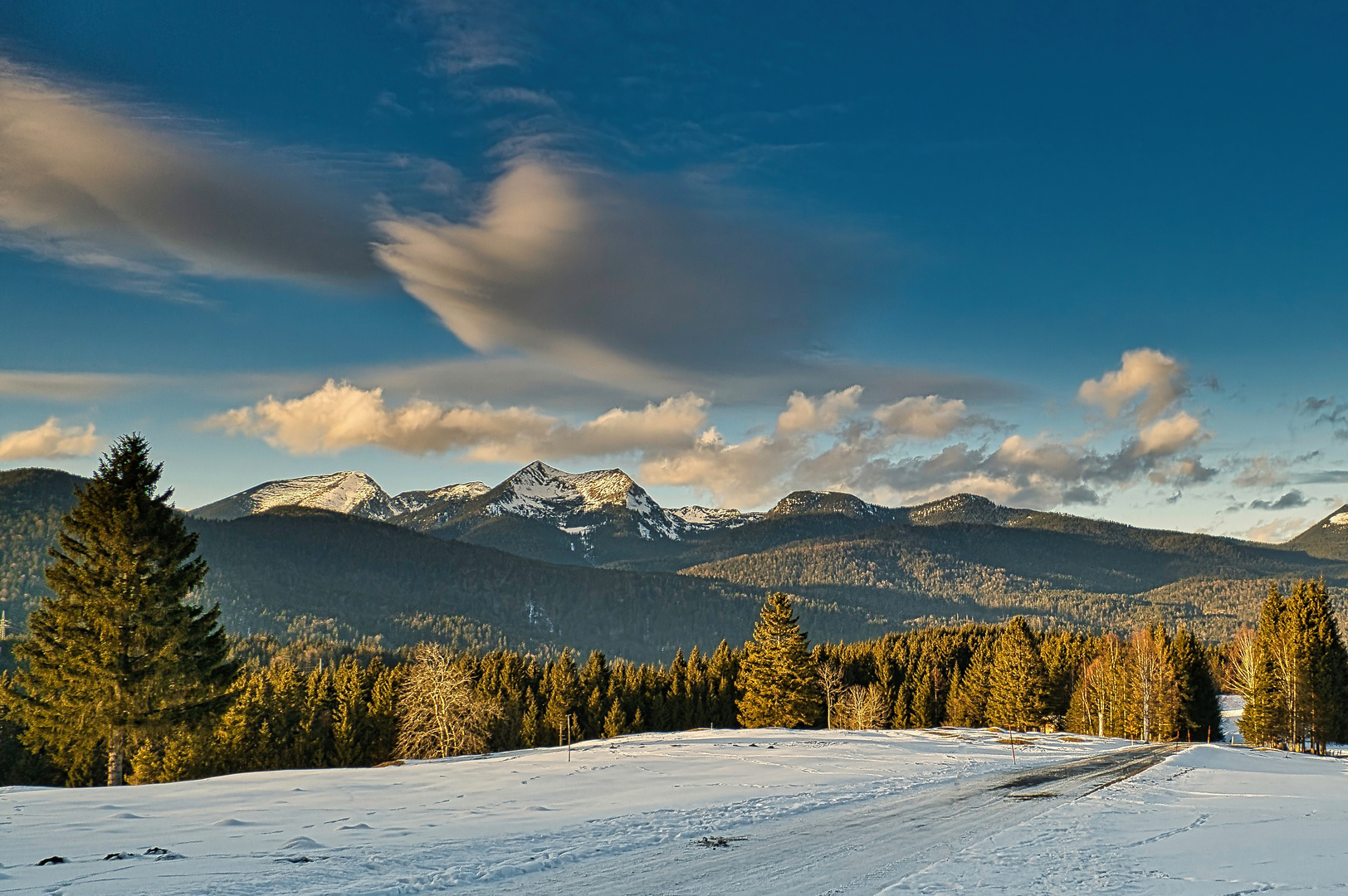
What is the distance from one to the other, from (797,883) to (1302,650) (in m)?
75.3

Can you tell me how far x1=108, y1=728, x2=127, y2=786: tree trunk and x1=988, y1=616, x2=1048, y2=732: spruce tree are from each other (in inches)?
2987

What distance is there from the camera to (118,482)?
28672 mm

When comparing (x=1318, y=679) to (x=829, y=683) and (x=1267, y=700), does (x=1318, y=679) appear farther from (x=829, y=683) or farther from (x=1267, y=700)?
(x=829, y=683)

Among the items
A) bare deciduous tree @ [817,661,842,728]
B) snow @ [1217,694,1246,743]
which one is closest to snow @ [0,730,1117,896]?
bare deciduous tree @ [817,661,842,728]

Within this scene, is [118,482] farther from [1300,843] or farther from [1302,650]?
[1302,650]

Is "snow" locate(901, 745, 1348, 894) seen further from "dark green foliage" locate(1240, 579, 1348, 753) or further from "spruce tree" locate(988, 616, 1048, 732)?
"spruce tree" locate(988, 616, 1048, 732)

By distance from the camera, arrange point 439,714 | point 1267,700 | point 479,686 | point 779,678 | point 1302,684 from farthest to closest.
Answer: point 479,686, point 779,678, point 1267,700, point 1302,684, point 439,714

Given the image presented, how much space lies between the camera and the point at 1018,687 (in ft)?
269

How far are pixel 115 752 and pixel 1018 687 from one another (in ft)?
257

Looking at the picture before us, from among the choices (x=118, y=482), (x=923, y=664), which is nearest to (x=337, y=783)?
(x=118, y=482)

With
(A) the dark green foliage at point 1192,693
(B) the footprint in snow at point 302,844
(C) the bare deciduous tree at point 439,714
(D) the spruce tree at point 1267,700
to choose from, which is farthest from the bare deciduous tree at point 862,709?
(B) the footprint in snow at point 302,844

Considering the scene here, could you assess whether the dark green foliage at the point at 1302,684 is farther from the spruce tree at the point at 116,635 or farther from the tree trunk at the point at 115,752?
the tree trunk at the point at 115,752

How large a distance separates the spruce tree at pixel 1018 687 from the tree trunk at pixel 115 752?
75880 millimetres

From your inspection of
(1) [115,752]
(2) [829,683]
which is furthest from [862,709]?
(1) [115,752]
